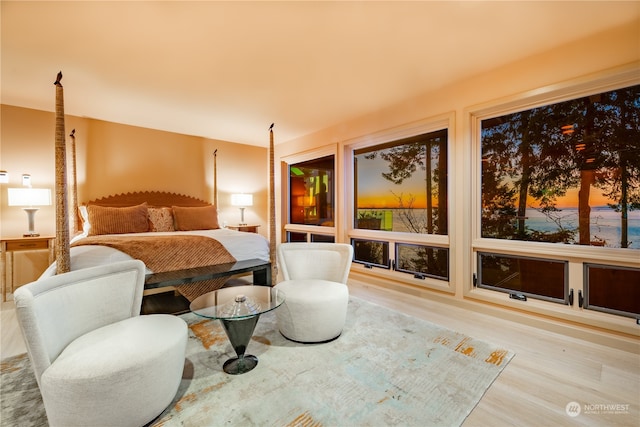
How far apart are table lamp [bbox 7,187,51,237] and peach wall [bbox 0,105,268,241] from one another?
295 mm

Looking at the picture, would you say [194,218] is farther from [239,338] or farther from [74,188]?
[239,338]

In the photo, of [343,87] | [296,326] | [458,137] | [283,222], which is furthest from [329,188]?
[296,326]

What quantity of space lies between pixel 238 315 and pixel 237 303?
0.23 meters

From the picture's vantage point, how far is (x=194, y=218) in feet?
15.0

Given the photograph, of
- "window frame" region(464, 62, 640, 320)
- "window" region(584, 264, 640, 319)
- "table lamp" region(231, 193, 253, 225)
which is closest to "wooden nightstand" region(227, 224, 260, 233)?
"table lamp" region(231, 193, 253, 225)

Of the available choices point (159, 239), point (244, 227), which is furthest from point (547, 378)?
point (244, 227)

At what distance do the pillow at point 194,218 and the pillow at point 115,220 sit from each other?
0.46m

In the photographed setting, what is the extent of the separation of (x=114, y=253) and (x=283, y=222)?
3384 mm

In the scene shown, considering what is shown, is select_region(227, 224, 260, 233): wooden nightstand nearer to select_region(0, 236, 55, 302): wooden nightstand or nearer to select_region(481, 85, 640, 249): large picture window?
select_region(0, 236, 55, 302): wooden nightstand

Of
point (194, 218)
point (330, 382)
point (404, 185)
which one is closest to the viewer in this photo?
point (330, 382)

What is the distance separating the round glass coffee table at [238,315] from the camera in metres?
1.89

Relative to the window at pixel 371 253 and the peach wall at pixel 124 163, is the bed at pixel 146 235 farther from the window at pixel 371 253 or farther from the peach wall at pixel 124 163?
the window at pixel 371 253

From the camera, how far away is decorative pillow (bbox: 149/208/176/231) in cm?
429

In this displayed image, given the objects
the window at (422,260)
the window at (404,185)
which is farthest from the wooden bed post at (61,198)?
the window at (422,260)
